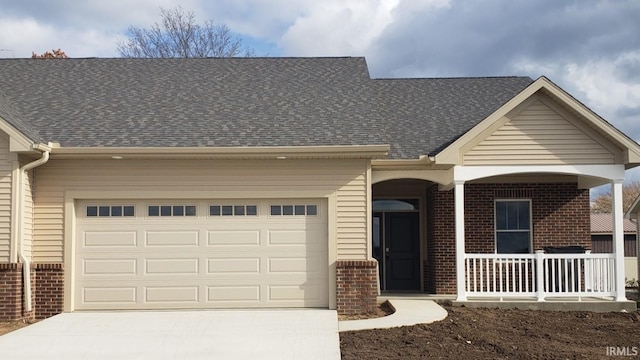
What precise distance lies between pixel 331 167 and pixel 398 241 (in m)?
4.41

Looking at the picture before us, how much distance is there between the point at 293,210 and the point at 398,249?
4.41m

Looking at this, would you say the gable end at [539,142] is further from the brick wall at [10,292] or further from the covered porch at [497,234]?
the brick wall at [10,292]

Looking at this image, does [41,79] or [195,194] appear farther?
[41,79]

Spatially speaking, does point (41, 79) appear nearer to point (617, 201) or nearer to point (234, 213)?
point (234, 213)

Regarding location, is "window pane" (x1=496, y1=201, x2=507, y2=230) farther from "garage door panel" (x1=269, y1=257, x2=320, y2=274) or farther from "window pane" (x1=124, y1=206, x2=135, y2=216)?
"window pane" (x1=124, y1=206, x2=135, y2=216)

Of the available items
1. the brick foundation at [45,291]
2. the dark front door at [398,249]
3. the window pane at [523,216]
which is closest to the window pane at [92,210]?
the brick foundation at [45,291]

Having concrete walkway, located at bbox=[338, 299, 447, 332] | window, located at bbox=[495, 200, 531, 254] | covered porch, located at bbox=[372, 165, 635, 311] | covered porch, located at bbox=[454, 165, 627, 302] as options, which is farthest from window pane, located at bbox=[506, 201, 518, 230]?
concrete walkway, located at bbox=[338, 299, 447, 332]

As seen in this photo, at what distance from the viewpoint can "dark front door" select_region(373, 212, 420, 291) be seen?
17.7 meters

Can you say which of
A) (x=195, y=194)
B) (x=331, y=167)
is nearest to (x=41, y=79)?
(x=195, y=194)

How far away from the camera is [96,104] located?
15.9 metres

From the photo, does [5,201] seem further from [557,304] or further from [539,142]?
[557,304]

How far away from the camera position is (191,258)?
46.3 ft

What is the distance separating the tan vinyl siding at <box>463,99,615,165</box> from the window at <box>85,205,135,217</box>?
679cm

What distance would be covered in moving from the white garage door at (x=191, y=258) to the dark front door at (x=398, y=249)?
3.88m
